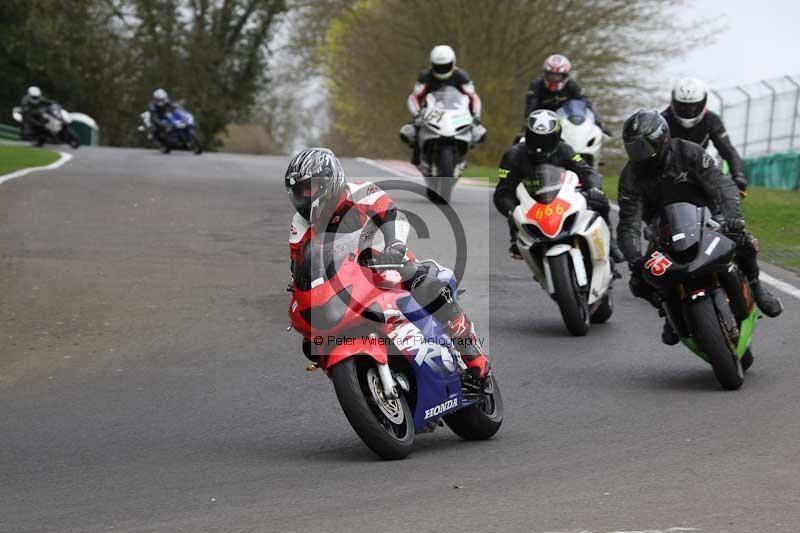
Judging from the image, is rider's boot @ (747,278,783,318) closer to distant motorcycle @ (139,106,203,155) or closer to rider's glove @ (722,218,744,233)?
rider's glove @ (722,218,744,233)

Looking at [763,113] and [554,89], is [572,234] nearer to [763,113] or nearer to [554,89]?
[554,89]

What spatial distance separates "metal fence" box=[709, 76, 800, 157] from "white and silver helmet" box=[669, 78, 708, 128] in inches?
Result: 786

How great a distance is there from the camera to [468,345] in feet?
24.8

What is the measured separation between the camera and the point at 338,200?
23.0 feet

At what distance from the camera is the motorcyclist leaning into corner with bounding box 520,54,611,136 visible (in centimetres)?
1644

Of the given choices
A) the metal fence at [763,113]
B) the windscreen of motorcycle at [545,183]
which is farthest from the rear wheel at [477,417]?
the metal fence at [763,113]

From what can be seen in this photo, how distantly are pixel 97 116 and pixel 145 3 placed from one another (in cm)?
467

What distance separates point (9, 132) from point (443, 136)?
31.5m

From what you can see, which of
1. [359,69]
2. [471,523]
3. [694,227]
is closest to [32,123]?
[359,69]

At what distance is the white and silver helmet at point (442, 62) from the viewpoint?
721 inches

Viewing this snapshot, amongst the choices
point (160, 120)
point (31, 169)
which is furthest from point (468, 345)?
point (160, 120)

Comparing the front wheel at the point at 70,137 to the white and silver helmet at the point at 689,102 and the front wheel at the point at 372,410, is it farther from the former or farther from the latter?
the front wheel at the point at 372,410

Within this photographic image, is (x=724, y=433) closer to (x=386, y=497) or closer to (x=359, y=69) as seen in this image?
(x=386, y=497)

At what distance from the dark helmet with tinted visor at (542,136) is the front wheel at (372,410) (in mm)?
4678
